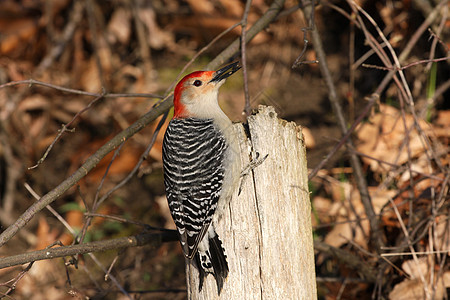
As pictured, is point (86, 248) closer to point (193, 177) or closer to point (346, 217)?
point (193, 177)

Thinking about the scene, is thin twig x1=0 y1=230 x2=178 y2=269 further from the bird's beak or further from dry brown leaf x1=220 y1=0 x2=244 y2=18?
dry brown leaf x1=220 y1=0 x2=244 y2=18

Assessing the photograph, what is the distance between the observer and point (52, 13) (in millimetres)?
6770

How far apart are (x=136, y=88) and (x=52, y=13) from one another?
150 centimetres

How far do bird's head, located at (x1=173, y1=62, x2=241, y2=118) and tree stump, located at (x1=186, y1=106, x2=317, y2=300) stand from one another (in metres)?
0.88

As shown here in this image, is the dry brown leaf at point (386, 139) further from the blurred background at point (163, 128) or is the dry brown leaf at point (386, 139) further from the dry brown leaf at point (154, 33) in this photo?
the dry brown leaf at point (154, 33)

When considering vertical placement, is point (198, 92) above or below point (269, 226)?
above

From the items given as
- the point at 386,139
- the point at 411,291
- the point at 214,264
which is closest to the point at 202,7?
the point at 386,139

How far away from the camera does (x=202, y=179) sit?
10.8 feet

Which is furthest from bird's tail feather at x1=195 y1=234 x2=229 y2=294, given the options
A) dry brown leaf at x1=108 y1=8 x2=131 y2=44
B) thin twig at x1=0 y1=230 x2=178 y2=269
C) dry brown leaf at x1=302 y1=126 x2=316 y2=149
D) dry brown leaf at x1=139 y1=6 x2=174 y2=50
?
dry brown leaf at x1=108 y1=8 x2=131 y2=44

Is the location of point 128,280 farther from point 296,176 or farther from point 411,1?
point 411,1

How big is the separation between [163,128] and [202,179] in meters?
2.77

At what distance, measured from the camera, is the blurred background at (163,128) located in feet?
14.5

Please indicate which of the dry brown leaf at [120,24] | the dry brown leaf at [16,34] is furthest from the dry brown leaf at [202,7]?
the dry brown leaf at [16,34]

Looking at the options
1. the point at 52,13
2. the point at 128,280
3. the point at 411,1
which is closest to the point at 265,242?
the point at 128,280
